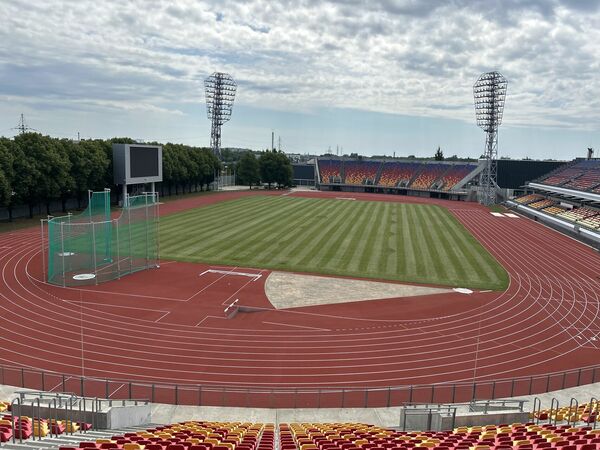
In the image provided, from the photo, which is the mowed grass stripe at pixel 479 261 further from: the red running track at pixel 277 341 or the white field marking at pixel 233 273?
the white field marking at pixel 233 273

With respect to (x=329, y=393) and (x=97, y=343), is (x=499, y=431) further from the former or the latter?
(x=97, y=343)

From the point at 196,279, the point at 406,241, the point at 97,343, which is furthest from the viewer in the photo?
the point at 406,241

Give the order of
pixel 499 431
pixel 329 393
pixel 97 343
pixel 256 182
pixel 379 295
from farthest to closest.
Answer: pixel 256 182 → pixel 379 295 → pixel 97 343 → pixel 329 393 → pixel 499 431

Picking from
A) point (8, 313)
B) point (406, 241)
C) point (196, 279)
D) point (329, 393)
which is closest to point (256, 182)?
point (406, 241)

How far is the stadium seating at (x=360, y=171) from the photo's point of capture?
102 m

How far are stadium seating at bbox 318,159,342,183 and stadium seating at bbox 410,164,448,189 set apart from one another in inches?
670

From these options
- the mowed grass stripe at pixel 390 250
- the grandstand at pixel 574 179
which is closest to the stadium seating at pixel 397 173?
the grandstand at pixel 574 179

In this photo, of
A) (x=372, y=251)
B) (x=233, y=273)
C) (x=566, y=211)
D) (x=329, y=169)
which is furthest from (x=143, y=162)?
(x=329, y=169)

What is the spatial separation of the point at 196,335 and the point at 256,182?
3068 inches

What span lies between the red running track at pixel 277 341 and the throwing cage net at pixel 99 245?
51.8 inches

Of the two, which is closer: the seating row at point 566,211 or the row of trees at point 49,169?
the row of trees at point 49,169

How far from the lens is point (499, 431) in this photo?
11.1 metres

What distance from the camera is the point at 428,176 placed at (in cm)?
9669

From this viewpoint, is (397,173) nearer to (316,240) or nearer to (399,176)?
(399,176)
